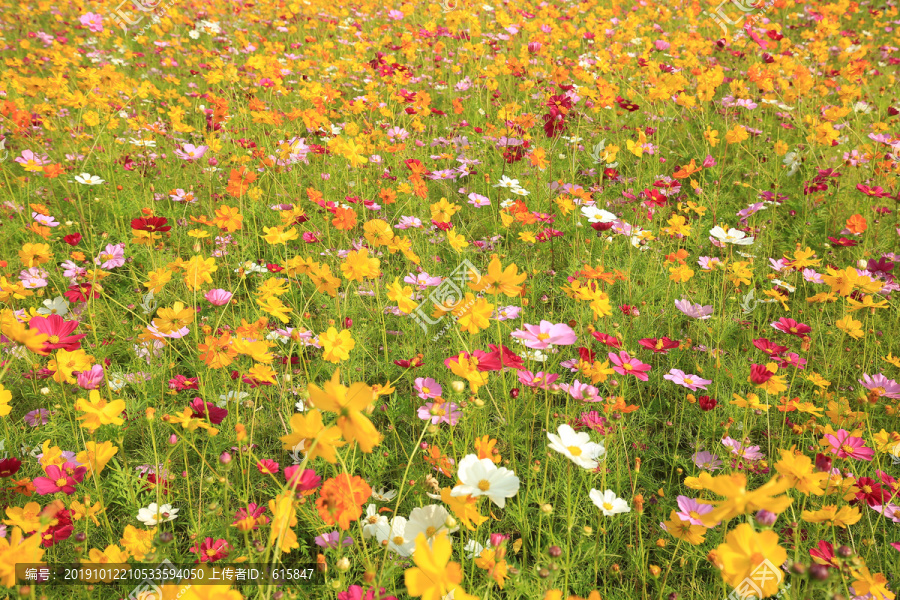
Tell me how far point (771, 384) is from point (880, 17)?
5236 millimetres

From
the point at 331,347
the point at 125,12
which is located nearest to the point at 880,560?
the point at 331,347

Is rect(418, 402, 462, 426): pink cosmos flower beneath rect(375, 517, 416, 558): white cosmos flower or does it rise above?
above

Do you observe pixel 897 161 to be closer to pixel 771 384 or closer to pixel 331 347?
pixel 771 384

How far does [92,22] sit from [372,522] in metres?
4.74

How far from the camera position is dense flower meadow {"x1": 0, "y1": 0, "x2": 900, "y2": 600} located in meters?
0.92

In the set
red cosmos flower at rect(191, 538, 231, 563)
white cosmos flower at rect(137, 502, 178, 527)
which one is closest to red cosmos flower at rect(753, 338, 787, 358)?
red cosmos flower at rect(191, 538, 231, 563)

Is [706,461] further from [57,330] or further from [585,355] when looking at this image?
[57,330]

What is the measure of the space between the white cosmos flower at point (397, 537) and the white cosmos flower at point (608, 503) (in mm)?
338

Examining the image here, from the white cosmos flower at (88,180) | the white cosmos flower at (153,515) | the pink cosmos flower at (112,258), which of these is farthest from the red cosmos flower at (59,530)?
the white cosmos flower at (88,180)

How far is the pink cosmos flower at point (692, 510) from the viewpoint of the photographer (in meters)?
1.01

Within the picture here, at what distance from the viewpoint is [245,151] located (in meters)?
2.71

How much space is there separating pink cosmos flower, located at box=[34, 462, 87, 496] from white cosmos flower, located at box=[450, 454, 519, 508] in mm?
753

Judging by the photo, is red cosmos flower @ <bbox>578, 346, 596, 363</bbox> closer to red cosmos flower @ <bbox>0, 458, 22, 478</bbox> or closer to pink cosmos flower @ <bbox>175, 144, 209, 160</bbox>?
red cosmos flower @ <bbox>0, 458, 22, 478</bbox>

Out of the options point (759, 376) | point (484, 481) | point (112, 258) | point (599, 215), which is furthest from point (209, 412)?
point (599, 215)
